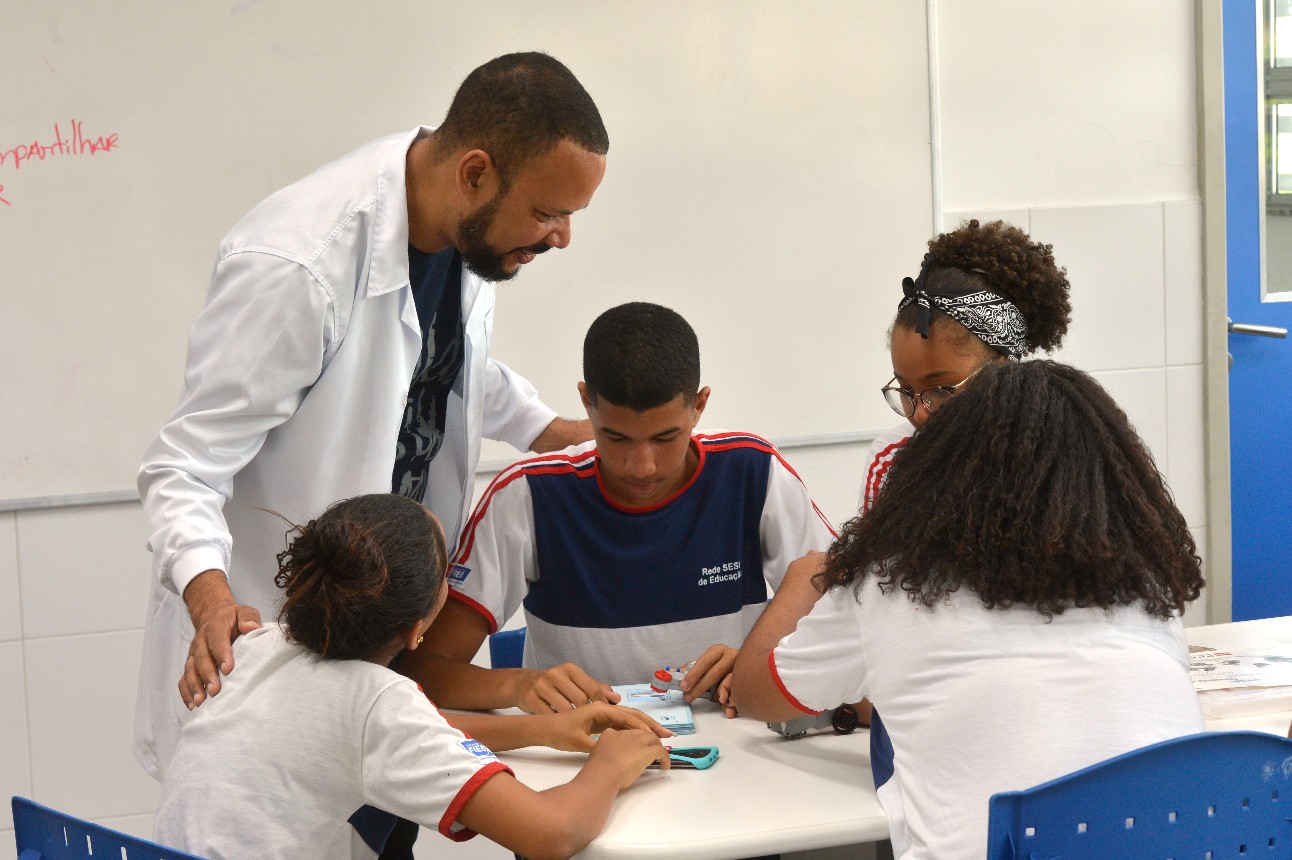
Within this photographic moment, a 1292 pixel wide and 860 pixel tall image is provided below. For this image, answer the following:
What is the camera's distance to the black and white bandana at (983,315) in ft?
6.03

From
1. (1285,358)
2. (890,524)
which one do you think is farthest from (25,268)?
(1285,358)

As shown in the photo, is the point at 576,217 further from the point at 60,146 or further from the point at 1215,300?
the point at 1215,300

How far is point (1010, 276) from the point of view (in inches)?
73.8

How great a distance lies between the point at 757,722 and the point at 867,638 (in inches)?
17.0

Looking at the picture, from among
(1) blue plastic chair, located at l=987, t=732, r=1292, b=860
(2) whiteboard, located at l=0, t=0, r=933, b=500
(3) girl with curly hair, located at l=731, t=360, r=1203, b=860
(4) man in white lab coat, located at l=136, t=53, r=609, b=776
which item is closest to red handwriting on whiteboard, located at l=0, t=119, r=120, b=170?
(2) whiteboard, located at l=0, t=0, r=933, b=500

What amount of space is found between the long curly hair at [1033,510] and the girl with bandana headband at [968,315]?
52 cm

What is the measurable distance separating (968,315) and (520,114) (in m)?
0.75

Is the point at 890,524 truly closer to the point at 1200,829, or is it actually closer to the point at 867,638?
the point at 867,638

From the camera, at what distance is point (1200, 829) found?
3.72 ft

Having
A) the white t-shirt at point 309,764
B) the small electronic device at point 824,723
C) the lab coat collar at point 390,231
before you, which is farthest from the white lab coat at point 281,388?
the small electronic device at point 824,723

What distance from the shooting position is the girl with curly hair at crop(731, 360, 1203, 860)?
1171 mm

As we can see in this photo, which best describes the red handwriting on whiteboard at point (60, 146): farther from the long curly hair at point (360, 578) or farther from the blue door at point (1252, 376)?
the blue door at point (1252, 376)

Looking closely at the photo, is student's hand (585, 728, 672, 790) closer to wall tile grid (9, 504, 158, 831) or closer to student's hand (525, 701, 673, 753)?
student's hand (525, 701, 673, 753)

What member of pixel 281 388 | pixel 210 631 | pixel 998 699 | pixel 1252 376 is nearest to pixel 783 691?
pixel 998 699
